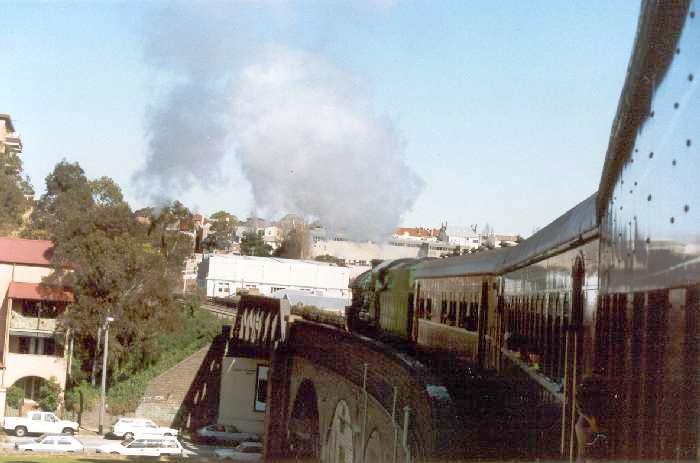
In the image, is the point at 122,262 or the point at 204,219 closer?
the point at 122,262

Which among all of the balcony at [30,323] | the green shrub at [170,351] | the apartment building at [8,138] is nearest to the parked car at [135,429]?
the green shrub at [170,351]

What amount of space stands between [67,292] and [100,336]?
212 centimetres

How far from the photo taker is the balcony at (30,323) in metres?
34.1

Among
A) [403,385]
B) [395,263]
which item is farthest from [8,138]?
[403,385]

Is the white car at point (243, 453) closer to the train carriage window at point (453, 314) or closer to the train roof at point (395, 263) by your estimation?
the train roof at point (395, 263)

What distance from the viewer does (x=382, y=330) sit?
75.3ft

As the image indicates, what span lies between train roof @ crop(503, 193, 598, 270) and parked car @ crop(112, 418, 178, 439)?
23636mm

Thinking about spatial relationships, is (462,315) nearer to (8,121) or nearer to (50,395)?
(50,395)

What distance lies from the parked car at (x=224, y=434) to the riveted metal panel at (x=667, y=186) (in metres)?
31.1

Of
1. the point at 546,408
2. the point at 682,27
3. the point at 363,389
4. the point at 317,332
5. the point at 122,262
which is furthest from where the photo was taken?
the point at 122,262

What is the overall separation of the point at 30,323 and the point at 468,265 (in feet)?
82.3

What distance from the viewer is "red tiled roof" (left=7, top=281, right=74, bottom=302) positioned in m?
33.8

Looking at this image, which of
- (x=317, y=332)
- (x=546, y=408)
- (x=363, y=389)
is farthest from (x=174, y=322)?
(x=546, y=408)

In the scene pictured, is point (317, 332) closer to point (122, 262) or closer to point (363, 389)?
point (363, 389)
